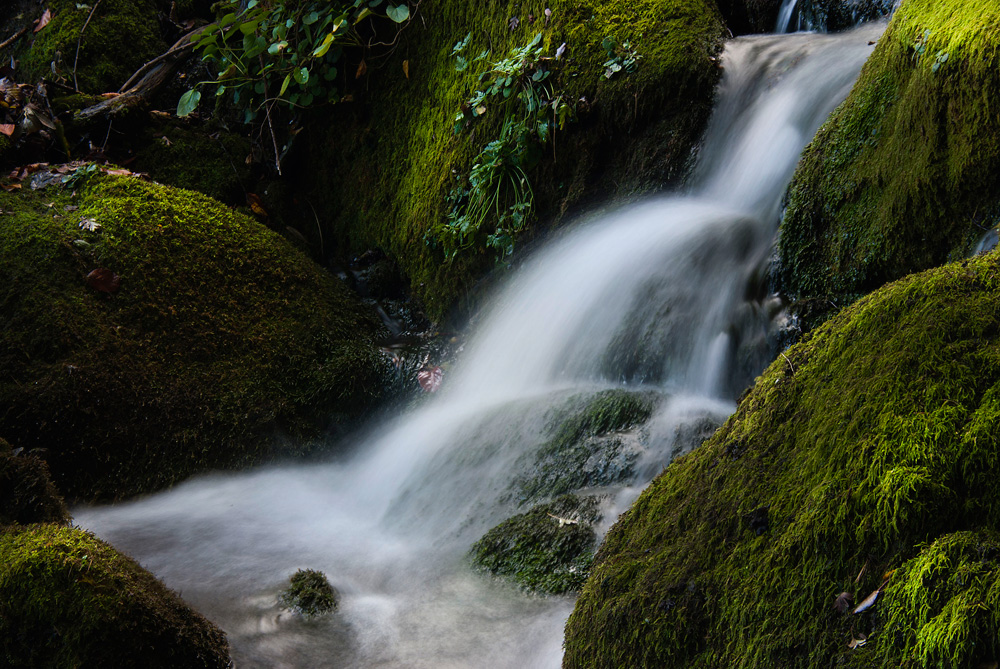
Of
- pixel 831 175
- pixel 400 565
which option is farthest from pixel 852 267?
pixel 400 565

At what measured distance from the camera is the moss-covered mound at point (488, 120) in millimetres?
4625

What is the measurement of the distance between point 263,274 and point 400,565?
8.29 feet

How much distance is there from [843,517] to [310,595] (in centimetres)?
204

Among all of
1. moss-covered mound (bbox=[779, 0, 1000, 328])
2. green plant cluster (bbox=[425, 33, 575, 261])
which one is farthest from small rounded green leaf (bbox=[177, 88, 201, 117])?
moss-covered mound (bbox=[779, 0, 1000, 328])

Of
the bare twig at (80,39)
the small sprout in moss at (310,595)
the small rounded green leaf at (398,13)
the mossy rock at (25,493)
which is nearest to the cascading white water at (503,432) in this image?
the small sprout in moss at (310,595)

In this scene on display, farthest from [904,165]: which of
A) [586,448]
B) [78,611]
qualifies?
[78,611]

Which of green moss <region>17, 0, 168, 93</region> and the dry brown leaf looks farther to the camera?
the dry brown leaf

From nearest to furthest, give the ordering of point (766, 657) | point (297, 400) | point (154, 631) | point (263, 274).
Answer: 1. point (766, 657)
2. point (154, 631)
3. point (297, 400)
4. point (263, 274)

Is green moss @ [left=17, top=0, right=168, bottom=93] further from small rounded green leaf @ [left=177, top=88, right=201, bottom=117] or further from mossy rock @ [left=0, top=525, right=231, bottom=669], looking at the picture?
mossy rock @ [left=0, top=525, right=231, bottom=669]

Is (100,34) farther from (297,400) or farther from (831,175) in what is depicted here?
(831,175)

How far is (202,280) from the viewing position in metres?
4.69

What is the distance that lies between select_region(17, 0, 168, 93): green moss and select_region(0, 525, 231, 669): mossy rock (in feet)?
16.9

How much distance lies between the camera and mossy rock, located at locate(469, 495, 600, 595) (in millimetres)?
2789

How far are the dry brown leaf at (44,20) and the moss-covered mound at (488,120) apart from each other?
8.79ft
